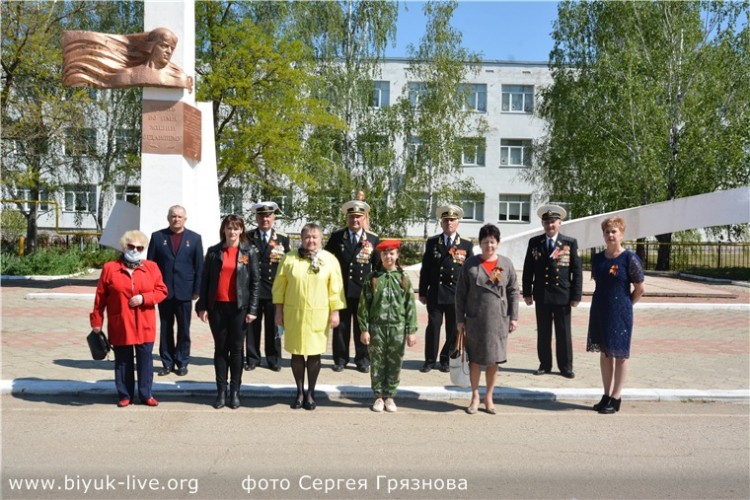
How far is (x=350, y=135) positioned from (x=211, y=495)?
94.0ft

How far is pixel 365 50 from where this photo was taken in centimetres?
3222

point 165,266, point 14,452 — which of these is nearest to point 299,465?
point 14,452

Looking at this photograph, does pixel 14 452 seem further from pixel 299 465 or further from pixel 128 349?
pixel 299 465

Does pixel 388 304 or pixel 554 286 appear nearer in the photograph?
pixel 388 304

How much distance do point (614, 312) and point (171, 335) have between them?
480 centimetres

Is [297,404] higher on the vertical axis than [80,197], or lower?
lower

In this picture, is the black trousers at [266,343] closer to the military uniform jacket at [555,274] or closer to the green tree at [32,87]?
the military uniform jacket at [555,274]

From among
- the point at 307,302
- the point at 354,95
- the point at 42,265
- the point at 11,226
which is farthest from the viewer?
the point at 354,95

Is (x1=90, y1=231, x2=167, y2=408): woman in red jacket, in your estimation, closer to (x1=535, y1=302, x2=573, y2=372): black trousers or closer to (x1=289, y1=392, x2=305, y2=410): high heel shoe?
(x1=289, y1=392, x2=305, y2=410): high heel shoe

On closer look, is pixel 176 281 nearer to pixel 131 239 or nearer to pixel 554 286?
pixel 131 239

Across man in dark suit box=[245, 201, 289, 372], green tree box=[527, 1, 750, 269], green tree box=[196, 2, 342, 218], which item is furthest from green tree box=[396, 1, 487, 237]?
man in dark suit box=[245, 201, 289, 372]

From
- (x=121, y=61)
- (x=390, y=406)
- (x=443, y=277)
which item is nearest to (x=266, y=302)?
(x=443, y=277)

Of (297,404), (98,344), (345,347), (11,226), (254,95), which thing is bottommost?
(297,404)

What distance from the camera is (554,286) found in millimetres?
8086
